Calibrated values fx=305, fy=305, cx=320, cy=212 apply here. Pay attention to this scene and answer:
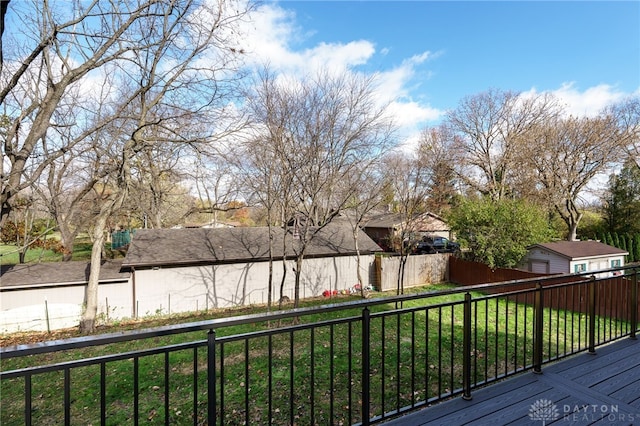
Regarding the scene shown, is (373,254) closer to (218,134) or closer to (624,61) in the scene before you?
(218,134)

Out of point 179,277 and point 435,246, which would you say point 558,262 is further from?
point 179,277

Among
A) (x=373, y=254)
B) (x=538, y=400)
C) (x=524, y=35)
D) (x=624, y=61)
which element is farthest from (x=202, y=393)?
(x=624, y=61)

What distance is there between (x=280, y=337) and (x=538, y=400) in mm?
4695

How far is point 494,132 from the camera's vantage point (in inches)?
687

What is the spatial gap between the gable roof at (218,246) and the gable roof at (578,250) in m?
5.83

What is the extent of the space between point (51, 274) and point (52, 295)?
26.0 inches

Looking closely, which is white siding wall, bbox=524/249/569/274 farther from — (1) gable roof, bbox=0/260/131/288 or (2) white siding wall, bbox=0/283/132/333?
(2) white siding wall, bbox=0/283/132/333

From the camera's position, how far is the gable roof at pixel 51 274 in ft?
25.5

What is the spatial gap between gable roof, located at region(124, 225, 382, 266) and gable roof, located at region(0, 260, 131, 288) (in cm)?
65

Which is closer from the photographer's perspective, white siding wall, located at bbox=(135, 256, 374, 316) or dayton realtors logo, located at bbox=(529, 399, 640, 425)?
dayton realtors logo, located at bbox=(529, 399, 640, 425)

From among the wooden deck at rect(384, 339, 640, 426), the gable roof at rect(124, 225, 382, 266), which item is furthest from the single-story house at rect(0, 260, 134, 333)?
the wooden deck at rect(384, 339, 640, 426)

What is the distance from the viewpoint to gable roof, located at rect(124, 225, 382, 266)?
30.8 ft

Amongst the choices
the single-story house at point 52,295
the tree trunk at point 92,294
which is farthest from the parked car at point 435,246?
the tree trunk at point 92,294

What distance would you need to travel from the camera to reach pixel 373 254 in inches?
481
